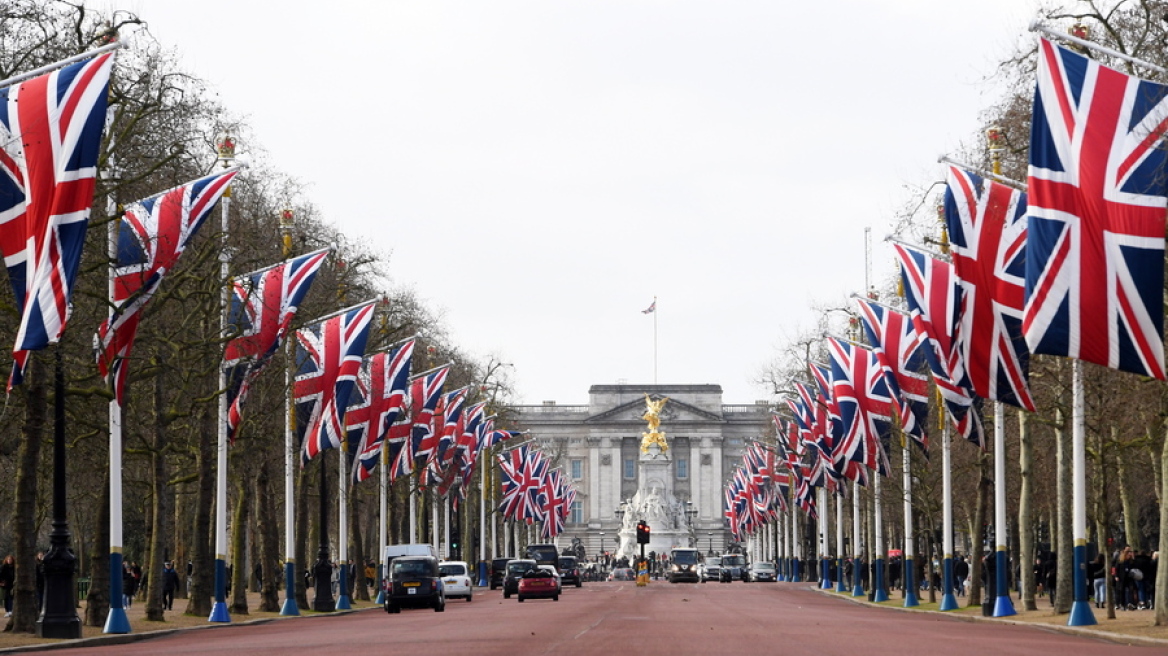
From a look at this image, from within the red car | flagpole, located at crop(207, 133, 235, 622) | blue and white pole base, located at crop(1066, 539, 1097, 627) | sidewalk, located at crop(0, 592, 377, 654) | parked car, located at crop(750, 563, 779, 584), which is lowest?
parked car, located at crop(750, 563, 779, 584)

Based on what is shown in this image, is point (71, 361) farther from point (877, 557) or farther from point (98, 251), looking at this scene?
point (877, 557)

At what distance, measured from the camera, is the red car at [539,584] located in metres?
71.4

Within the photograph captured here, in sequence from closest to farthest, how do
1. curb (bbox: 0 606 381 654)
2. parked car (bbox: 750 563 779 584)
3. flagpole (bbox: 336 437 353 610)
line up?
curb (bbox: 0 606 381 654) → flagpole (bbox: 336 437 353 610) → parked car (bbox: 750 563 779 584)

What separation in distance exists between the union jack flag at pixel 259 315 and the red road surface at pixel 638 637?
576 centimetres

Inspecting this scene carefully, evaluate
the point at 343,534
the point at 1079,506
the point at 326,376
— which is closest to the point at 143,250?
the point at 326,376

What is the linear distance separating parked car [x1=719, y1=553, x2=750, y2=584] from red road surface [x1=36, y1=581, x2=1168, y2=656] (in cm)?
7148

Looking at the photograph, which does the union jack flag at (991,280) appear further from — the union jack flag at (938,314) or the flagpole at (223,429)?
the flagpole at (223,429)

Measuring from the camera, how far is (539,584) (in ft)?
235

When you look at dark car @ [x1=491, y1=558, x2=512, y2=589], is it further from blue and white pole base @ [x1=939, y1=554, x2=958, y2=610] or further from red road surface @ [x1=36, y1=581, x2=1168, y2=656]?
red road surface @ [x1=36, y1=581, x2=1168, y2=656]

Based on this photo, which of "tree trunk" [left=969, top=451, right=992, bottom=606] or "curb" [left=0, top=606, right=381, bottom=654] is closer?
"curb" [left=0, top=606, right=381, bottom=654]

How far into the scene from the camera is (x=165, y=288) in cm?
4025

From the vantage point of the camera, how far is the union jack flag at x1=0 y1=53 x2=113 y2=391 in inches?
1047

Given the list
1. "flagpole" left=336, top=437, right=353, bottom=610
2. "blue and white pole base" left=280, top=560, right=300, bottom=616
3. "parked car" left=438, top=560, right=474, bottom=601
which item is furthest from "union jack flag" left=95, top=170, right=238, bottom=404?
"parked car" left=438, top=560, right=474, bottom=601

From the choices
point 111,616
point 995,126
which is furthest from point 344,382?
point 995,126
